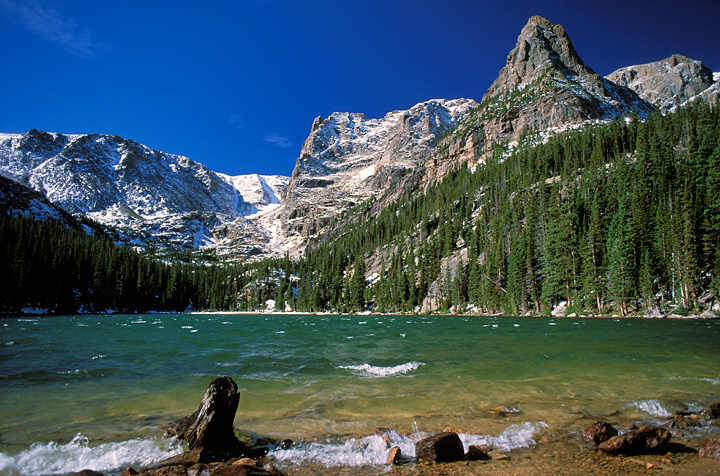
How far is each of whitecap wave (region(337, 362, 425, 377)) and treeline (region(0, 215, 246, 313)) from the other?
95.0 meters

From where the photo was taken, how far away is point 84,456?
6.70 meters

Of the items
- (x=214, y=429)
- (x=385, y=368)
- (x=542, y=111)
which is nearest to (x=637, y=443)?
(x=214, y=429)

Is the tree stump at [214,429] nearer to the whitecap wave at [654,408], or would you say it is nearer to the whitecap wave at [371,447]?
the whitecap wave at [371,447]

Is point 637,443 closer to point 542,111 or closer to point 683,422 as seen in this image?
point 683,422

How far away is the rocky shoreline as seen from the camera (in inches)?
230

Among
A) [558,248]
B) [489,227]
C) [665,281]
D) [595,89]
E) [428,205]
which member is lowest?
[665,281]

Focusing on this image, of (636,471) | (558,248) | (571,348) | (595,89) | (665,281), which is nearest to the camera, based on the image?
(636,471)

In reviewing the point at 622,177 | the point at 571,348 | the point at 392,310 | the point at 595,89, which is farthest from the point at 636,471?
the point at 595,89

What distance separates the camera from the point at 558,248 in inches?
2566

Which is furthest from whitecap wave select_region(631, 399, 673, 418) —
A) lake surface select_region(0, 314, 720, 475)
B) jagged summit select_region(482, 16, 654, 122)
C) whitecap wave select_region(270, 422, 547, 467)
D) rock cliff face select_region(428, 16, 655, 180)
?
jagged summit select_region(482, 16, 654, 122)

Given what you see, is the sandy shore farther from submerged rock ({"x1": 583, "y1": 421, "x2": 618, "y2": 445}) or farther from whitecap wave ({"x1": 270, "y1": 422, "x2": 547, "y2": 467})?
submerged rock ({"x1": 583, "y1": 421, "x2": 618, "y2": 445})

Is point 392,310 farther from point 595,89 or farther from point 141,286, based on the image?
point 595,89

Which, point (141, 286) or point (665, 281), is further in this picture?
point (141, 286)

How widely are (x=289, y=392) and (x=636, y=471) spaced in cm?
954
